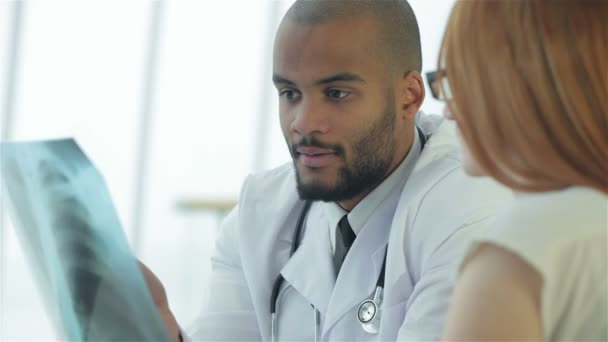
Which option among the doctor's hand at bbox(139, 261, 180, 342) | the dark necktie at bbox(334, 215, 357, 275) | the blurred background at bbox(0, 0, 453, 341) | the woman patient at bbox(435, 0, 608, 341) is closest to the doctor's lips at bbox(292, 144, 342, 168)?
the dark necktie at bbox(334, 215, 357, 275)

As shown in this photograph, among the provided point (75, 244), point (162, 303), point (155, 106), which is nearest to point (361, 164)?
point (162, 303)

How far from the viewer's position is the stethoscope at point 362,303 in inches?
45.5

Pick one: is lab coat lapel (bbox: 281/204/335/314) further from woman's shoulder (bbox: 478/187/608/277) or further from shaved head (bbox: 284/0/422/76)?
woman's shoulder (bbox: 478/187/608/277)

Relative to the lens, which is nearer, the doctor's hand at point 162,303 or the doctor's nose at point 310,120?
Answer: the doctor's hand at point 162,303

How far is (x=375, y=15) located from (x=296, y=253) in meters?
0.39

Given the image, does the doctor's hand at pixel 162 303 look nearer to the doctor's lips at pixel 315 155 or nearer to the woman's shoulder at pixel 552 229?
the doctor's lips at pixel 315 155

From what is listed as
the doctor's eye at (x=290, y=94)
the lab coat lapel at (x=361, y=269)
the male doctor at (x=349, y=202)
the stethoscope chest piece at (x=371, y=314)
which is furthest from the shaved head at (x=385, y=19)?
the stethoscope chest piece at (x=371, y=314)

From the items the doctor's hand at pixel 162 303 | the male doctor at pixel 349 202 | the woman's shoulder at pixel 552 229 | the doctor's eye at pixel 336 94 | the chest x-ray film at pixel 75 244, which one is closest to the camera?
the woman's shoulder at pixel 552 229

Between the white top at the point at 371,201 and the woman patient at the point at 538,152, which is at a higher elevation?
the woman patient at the point at 538,152

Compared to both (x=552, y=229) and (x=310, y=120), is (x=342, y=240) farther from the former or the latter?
(x=552, y=229)

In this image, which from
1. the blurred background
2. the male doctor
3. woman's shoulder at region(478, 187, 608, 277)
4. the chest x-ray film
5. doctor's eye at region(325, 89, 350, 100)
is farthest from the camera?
the blurred background

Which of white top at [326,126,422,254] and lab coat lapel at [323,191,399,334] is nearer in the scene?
lab coat lapel at [323,191,399,334]

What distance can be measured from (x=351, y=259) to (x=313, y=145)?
18cm

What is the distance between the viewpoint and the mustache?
1.24 m
